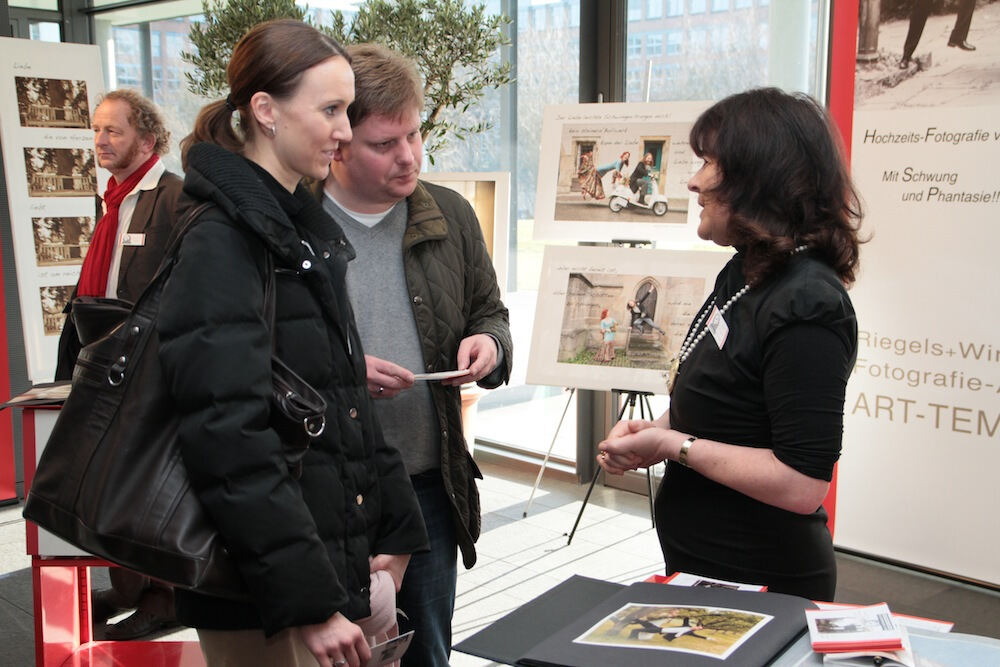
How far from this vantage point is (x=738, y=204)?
1.65 metres

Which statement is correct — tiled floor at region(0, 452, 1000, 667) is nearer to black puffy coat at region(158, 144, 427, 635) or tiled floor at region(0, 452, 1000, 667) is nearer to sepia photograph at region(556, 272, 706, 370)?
sepia photograph at region(556, 272, 706, 370)

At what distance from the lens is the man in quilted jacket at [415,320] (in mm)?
1921

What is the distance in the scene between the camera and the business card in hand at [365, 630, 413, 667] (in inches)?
58.9

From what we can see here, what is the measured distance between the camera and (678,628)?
1224mm

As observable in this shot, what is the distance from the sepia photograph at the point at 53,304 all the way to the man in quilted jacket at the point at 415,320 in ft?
11.4

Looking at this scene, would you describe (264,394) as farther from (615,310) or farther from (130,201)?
(130,201)

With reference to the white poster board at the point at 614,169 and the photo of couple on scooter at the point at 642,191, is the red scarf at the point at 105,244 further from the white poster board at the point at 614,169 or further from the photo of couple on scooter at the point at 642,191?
the photo of couple on scooter at the point at 642,191

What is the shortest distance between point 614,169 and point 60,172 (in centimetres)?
287

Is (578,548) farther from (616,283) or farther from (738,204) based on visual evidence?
(738,204)

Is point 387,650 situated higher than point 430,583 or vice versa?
point 387,650

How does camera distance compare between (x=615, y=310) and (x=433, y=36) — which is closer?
(x=615, y=310)

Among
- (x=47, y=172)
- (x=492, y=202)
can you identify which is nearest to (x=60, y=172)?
(x=47, y=172)

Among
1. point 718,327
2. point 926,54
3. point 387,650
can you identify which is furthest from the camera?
point 926,54

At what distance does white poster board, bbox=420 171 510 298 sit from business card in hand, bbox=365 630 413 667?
296 cm
